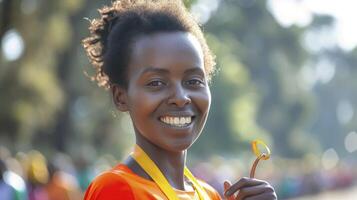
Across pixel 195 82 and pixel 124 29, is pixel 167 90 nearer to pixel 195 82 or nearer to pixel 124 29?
pixel 195 82

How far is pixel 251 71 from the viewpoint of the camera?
5631 centimetres

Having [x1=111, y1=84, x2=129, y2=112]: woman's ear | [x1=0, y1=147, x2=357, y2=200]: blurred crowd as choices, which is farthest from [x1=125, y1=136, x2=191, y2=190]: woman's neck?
[x1=0, y1=147, x2=357, y2=200]: blurred crowd

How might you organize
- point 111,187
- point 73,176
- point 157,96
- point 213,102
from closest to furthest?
point 111,187, point 157,96, point 73,176, point 213,102

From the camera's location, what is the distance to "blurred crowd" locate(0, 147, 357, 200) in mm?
7747

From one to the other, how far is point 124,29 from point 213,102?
43978 millimetres

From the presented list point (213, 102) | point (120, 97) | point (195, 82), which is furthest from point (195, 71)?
point (213, 102)

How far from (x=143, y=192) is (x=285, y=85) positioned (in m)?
52.4

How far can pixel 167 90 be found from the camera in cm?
286

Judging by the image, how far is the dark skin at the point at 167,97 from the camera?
2.86m

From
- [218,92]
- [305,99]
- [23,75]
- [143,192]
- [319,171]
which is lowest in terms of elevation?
[143,192]

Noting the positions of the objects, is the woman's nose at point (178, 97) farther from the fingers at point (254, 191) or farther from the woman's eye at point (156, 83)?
the fingers at point (254, 191)

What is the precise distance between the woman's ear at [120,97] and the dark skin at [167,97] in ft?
0.04

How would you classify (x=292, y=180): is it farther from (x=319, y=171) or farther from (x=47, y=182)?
(x=47, y=182)

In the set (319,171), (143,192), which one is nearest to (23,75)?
(143,192)
